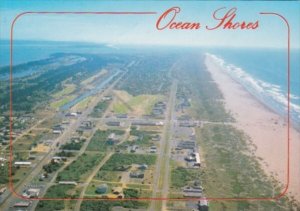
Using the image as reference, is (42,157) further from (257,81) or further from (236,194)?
(257,81)

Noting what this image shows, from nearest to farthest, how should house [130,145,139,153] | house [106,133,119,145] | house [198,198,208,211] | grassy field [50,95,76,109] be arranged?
1. house [198,198,208,211]
2. house [130,145,139,153]
3. house [106,133,119,145]
4. grassy field [50,95,76,109]

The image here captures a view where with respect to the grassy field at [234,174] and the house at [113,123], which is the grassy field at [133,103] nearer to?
the house at [113,123]

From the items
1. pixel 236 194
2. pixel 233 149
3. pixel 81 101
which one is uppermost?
pixel 81 101

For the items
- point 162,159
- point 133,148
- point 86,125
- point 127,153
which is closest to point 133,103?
point 86,125

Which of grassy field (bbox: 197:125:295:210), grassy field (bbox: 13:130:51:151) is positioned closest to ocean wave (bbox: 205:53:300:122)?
grassy field (bbox: 197:125:295:210)

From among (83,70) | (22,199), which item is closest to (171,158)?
(22,199)

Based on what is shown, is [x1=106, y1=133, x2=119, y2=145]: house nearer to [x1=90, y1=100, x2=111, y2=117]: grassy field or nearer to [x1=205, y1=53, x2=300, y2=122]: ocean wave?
[x1=90, y1=100, x2=111, y2=117]: grassy field
